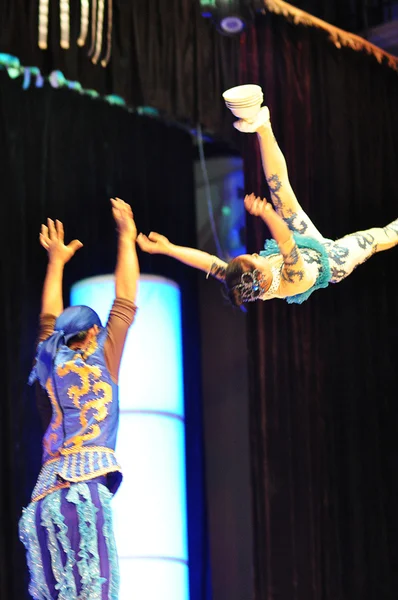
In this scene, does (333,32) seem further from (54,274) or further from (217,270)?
(54,274)

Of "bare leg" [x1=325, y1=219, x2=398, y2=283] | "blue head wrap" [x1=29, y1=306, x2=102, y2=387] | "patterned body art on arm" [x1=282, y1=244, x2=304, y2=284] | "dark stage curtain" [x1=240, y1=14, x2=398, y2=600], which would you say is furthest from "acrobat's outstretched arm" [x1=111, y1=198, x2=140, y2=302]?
"dark stage curtain" [x1=240, y1=14, x2=398, y2=600]

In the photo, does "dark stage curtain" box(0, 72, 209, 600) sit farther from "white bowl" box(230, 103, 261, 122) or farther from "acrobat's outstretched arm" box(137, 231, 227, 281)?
"white bowl" box(230, 103, 261, 122)

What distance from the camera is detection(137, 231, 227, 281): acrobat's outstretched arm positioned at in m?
3.93

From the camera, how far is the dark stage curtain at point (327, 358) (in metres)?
5.19

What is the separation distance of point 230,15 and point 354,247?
119 cm

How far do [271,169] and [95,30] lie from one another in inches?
39.4

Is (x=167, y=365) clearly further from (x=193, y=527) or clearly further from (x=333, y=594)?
(x=333, y=594)

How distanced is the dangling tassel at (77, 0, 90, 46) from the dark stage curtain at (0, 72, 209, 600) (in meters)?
0.48

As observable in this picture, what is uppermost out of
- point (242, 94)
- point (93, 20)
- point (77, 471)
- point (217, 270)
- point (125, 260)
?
point (93, 20)

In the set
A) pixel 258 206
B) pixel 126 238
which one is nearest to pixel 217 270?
pixel 258 206

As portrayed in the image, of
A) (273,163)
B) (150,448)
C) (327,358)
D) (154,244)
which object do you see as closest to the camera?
(154,244)

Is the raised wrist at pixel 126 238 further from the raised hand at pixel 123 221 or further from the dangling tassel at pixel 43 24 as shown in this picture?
the dangling tassel at pixel 43 24

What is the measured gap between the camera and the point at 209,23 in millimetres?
5121

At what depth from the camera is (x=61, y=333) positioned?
3.48 metres
